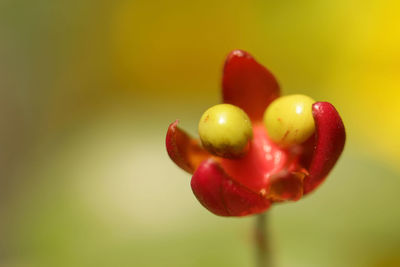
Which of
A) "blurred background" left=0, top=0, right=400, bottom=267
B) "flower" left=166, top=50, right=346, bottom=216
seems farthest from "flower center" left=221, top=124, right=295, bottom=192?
"blurred background" left=0, top=0, right=400, bottom=267

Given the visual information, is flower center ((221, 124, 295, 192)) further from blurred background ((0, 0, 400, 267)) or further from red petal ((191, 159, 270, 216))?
blurred background ((0, 0, 400, 267))

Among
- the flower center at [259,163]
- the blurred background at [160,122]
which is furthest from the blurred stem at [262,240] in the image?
the blurred background at [160,122]

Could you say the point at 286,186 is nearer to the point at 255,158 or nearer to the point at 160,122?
the point at 255,158

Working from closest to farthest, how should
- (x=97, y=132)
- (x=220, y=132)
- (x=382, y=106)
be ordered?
(x=220, y=132) → (x=382, y=106) → (x=97, y=132)

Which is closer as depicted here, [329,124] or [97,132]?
[329,124]

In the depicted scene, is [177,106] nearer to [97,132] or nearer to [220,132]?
[97,132]

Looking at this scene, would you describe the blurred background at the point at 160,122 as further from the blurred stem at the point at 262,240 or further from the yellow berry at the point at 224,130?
the yellow berry at the point at 224,130

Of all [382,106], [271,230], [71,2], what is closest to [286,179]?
[271,230]
